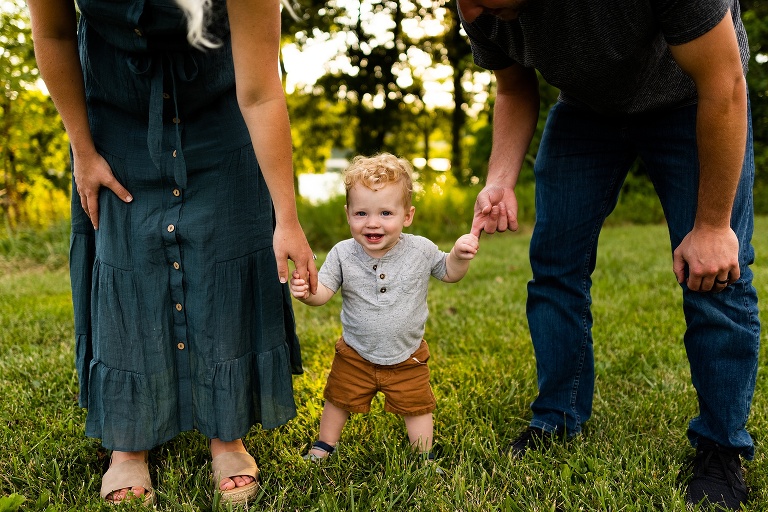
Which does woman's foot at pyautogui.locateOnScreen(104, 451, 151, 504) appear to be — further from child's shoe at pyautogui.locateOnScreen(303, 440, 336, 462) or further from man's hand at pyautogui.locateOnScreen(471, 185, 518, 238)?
man's hand at pyautogui.locateOnScreen(471, 185, 518, 238)

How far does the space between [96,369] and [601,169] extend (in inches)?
69.9

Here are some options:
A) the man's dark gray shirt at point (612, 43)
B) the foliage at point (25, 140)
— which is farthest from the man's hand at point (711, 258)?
the foliage at point (25, 140)

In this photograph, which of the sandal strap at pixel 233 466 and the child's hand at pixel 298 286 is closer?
the child's hand at pixel 298 286

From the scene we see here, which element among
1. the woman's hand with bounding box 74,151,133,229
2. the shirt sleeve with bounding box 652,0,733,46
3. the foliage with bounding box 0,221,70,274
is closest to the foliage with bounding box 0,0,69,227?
the foliage with bounding box 0,221,70,274

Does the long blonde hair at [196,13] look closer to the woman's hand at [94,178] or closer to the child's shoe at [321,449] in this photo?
the woman's hand at [94,178]

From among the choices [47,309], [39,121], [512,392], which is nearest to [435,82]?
[39,121]

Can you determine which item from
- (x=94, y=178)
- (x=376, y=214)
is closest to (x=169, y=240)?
(x=94, y=178)

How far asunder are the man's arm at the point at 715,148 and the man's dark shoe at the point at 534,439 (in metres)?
0.74

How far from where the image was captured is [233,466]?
6.96ft

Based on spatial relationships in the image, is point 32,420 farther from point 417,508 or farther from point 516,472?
point 516,472

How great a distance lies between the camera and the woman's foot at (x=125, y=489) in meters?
2.00

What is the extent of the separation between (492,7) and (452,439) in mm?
1503

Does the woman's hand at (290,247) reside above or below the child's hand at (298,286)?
above

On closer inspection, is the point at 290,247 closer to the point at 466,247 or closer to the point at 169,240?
the point at 169,240
